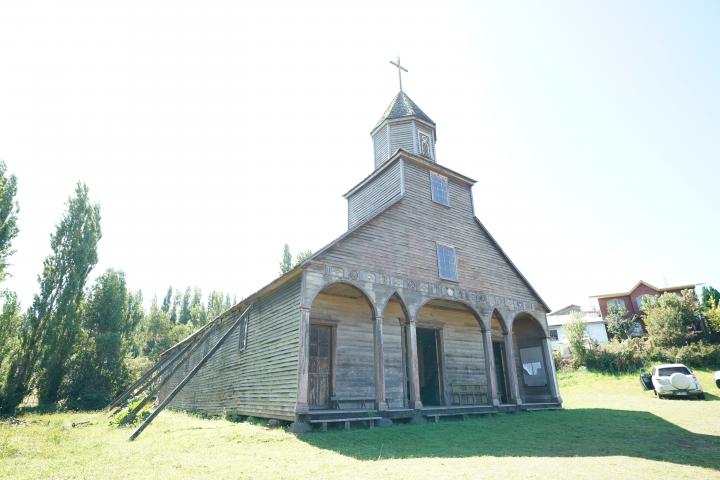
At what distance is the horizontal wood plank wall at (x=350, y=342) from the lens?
1374 centimetres

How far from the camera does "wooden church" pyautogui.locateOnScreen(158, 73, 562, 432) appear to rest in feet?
40.8

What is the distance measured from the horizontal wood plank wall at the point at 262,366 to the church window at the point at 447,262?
20.4ft

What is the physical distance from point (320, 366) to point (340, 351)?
0.86 metres

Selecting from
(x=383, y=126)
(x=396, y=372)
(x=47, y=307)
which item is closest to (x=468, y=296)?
(x=396, y=372)

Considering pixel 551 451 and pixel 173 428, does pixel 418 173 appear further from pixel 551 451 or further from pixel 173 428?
pixel 173 428

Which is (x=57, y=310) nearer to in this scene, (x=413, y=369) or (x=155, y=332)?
(x=413, y=369)

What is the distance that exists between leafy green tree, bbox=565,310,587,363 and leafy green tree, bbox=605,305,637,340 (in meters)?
8.46

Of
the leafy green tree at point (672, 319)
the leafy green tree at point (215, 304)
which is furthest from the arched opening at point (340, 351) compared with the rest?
the leafy green tree at point (215, 304)

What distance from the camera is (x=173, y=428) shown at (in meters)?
12.8

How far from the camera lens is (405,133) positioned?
1948 centimetres

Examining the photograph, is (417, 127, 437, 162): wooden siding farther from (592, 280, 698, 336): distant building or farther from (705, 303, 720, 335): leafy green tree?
(592, 280, 698, 336): distant building

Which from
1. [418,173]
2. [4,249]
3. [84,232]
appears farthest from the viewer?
[84,232]

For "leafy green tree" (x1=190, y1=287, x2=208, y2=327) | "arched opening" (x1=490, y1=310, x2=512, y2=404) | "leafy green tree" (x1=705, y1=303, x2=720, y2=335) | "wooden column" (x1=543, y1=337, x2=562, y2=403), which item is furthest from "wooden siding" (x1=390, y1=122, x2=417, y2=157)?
"leafy green tree" (x1=190, y1=287, x2=208, y2=327)

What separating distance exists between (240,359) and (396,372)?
20.8 feet
